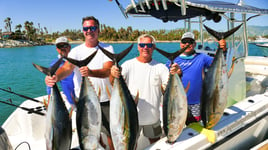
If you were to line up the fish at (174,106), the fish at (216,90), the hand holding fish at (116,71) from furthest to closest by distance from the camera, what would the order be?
1. the fish at (216,90)
2. the fish at (174,106)
3. the hand holding fish at (116,71)

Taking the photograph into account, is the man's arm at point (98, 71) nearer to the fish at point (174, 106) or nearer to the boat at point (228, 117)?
the fish at point (174, 106)

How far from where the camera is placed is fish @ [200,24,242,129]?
6.28ft

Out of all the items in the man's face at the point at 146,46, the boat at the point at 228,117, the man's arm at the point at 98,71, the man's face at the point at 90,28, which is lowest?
the boat at the point at 228,117

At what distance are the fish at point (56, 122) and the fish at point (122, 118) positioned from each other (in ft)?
1.19

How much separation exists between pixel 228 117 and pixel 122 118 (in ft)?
5.07

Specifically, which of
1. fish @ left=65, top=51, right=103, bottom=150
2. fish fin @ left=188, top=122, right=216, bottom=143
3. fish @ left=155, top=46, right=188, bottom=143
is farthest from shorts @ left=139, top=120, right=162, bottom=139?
fish @ left=65, top=51, right=103, bottom=150

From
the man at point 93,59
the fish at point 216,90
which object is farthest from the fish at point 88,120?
the fish at point 216,90

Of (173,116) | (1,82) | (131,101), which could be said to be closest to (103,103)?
(131,101)

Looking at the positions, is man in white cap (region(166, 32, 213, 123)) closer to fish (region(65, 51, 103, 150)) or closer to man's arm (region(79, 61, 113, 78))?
man's arm (region(79, 61, 113, 78))

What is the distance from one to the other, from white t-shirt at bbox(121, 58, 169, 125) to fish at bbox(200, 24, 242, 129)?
0.44m

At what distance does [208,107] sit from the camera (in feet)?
6.33

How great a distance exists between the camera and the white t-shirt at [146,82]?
1971 mm

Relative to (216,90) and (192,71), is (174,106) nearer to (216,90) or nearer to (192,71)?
(216,90)

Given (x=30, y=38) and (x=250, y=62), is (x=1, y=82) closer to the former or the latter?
→ (x=250, y=62)
